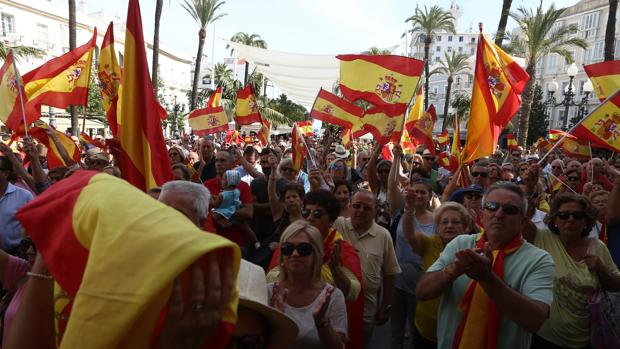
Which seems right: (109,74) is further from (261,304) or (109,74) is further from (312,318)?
(261,304)

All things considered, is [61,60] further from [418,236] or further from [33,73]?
[418,236]

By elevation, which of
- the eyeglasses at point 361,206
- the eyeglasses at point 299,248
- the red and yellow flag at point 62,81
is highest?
the red and yellow flag at point 62,81

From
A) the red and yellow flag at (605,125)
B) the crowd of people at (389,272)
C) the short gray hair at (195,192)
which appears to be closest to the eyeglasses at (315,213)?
the crowd of people at (389,272)

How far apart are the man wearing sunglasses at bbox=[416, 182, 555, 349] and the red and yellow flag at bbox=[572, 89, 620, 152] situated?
406 centimetres

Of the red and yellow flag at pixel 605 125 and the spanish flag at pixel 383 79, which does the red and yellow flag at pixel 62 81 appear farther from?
the red and yellow flag at pixel 605 125

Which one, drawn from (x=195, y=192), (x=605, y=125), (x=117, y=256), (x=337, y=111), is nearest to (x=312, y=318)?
(x=195, y=192)

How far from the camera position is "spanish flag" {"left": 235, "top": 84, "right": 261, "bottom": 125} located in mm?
11570

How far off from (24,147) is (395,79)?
174 inches

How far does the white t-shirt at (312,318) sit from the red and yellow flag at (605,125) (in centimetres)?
456

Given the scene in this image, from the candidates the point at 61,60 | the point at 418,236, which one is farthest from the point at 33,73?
the point at 418,236

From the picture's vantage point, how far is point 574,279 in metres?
2.90

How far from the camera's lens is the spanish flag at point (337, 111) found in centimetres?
874

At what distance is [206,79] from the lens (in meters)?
61.7

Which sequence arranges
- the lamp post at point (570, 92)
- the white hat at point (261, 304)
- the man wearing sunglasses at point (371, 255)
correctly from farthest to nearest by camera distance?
1. the lamp post at point (570, 92)
2. the man wearing sunglasses at point (371, 255)
3. the white hat at point (261, 304)
